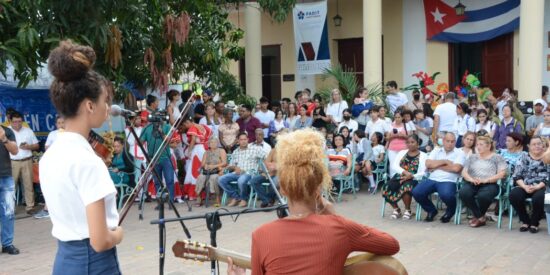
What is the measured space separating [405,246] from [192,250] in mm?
4529

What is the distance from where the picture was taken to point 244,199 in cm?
1020

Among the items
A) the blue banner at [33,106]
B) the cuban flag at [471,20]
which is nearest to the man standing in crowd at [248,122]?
the blue banner at [33,106]

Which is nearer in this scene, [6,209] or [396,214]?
[6,209]

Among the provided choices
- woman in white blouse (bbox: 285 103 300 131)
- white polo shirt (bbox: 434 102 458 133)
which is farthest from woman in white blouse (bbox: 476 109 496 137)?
woman in white blouse (bbox: 285 103 300 131)

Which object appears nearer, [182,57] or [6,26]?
[6,26]

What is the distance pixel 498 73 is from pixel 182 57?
370 inches

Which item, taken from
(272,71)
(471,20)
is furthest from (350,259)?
(272,71)

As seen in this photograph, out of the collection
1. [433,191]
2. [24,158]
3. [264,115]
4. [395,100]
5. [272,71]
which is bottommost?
[433,191]

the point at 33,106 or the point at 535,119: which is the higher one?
the point at 33,106

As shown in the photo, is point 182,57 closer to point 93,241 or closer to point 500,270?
point 500,270

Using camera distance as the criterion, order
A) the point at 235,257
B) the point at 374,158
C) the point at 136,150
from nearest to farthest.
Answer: the point at 235,257
the point at 136,150
the point at 374,158

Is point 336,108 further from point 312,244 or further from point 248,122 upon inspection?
point 312,244

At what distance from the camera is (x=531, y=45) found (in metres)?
13.3

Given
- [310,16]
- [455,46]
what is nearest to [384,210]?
[310,16]
